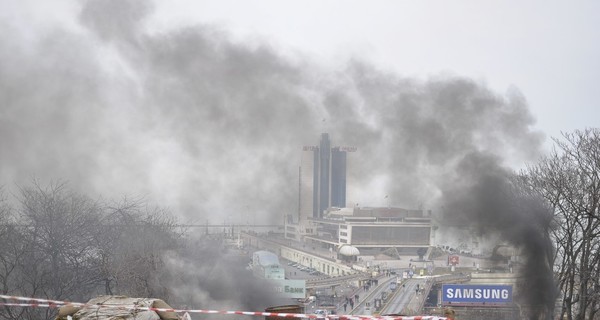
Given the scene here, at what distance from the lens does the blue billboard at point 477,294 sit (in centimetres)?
2584

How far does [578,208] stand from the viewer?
20.3 metres

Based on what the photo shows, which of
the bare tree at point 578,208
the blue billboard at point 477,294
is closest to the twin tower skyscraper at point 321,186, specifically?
the blue billboard at point 477,294

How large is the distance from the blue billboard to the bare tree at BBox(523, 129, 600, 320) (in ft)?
12.4

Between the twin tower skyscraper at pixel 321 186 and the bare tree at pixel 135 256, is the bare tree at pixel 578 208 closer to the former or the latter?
the bare tree at pixel 135 256

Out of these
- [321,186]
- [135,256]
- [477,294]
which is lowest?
[477,294]

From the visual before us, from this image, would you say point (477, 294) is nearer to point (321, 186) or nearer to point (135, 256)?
point (135, 256)

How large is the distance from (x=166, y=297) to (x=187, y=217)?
997 inches

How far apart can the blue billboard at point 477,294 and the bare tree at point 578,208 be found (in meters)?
3.77

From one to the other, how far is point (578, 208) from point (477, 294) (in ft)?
26.4

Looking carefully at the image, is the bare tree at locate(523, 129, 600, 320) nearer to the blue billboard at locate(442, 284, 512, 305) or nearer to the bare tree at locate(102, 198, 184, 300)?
the blue billboard at locate(442, 284, 512, 305)

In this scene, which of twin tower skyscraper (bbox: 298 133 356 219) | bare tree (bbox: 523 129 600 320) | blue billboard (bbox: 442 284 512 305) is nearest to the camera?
bare tree (bbox: 523 129 600 320)

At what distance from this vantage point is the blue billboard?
1017 inches

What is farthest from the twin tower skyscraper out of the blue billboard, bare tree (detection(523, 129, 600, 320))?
bare tree (detection(523, 129, 600, 320))

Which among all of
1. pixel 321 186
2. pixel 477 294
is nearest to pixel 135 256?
pixel 477 294
